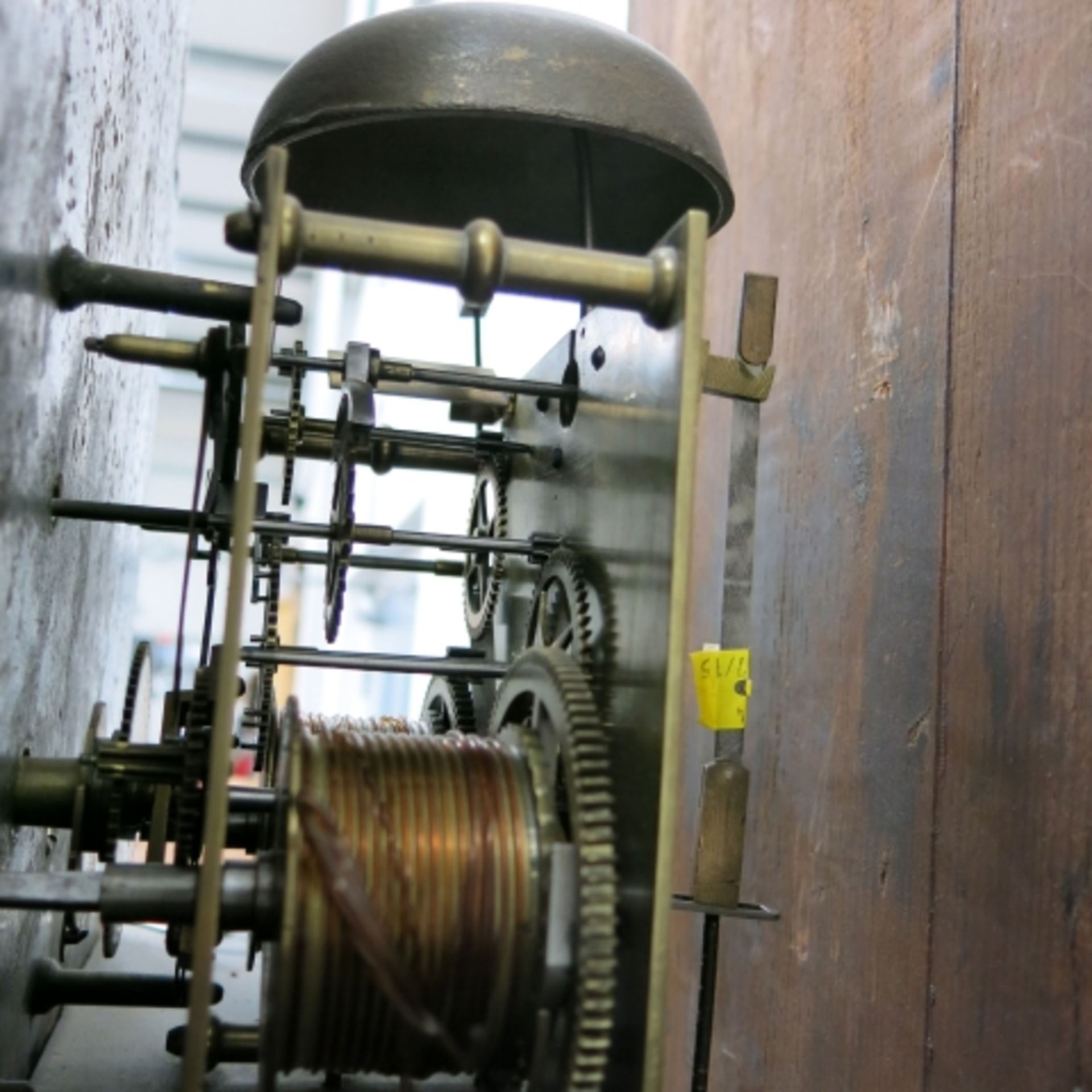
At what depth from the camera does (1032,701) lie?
1.21 meters

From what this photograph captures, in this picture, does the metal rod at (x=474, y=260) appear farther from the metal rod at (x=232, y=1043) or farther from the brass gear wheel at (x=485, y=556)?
the brass gear wheel at (x=485, y=556)

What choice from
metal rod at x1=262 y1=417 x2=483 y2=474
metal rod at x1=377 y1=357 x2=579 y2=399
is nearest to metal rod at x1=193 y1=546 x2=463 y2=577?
metal rod at x1=262 y1=417 x2=483 y2=474

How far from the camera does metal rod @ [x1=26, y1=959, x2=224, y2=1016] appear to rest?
1.29 m

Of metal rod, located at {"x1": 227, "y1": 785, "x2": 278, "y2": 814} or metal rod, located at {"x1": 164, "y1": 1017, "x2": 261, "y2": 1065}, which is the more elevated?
metal rod, located at {"x1": 227, "y1": 785, "x2": 278, "y2": 814}

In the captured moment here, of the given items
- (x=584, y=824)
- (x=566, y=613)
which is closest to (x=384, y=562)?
(x=566, y=613)

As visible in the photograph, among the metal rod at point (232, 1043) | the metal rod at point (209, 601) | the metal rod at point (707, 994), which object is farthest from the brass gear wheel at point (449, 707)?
the metal rod at point (232, 1043)

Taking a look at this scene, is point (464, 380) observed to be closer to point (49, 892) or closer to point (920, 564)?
point (920, 564)

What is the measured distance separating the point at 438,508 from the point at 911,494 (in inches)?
102

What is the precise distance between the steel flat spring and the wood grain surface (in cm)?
54

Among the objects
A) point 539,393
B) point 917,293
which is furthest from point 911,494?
point 539,393

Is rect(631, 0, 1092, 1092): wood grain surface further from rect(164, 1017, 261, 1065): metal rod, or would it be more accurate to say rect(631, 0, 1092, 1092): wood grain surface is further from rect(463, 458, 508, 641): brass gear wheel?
rect(164, 1017, 261, 1065): metal rod

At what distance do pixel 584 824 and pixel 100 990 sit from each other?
68 centimetres

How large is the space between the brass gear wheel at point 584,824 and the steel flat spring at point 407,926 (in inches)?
1.9

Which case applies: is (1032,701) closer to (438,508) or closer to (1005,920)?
(1005,920)
